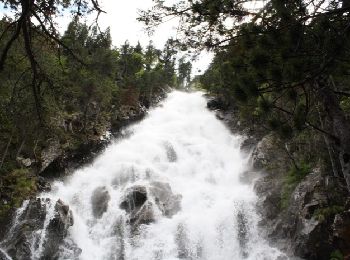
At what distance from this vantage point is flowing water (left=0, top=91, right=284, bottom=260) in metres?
18.8

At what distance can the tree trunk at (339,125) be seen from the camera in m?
6.45

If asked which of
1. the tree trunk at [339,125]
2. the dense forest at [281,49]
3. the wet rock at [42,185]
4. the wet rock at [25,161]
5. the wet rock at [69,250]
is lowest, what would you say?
the wet rock at [69,250]

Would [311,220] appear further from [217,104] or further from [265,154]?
[217,104]

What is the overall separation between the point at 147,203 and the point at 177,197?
6.83 ft

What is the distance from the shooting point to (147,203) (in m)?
21.7

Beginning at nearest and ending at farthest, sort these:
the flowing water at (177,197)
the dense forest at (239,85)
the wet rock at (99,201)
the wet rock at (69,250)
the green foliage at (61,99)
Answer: the dense forest at (239,85)
the green foliage at (61,99)
the wet rock at (69,250)
the flowing water at (177,197)
the wet rock at (99,201)

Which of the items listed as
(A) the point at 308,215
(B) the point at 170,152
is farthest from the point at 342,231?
(B) the point at 170,152

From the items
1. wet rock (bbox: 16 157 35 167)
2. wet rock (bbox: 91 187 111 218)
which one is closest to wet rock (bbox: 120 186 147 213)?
wet rock (bbox: 91 187 111 218)

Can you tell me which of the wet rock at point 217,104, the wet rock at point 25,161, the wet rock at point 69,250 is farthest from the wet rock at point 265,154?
the wet rock at point 217,104

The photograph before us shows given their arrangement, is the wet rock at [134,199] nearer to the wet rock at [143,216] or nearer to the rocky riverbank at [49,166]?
the wet rock at [143,216]

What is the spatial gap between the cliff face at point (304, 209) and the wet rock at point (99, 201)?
8281 mm

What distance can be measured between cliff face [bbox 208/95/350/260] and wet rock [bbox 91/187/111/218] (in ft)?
27.2

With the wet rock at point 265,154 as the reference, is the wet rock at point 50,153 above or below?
below

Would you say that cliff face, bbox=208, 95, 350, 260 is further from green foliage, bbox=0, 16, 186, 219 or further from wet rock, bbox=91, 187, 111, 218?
wet rock, bbox=91, 187, 111, 218
